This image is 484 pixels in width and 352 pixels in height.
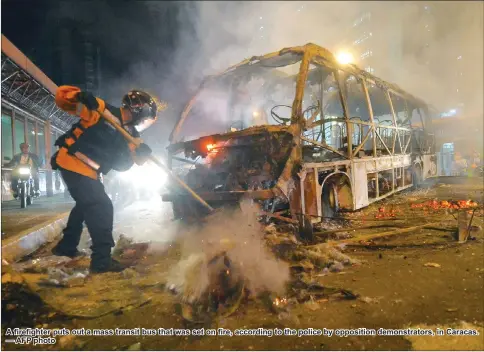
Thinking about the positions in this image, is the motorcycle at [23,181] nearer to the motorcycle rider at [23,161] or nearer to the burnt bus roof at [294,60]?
the motorcycle rider at [23,161]

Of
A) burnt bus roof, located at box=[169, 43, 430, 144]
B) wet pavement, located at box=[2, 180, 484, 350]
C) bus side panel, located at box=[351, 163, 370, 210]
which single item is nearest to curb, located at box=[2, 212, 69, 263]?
wet pavement, located at box=[2, 180, 484, 350]

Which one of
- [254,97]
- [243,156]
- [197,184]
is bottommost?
[197,184]

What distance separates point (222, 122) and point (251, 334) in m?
5.87

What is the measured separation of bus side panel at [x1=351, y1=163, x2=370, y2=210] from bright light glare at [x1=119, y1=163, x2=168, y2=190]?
746 cm

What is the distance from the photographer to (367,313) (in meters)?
2.32

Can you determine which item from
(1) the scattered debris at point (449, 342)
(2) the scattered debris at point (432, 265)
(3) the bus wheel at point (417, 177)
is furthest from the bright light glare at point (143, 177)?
(1) the scattered debris at point (449, 342)

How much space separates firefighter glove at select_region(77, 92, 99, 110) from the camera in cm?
285

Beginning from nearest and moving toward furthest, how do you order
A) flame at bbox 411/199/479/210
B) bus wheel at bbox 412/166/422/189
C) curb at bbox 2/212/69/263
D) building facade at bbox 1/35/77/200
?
1. curb at bbox 2/212/69/263
2. flame at bbox 411/199/479/210
3. building facade at bbox 1/35/77/200
4. bus wheel at bbox 412/166/422/189

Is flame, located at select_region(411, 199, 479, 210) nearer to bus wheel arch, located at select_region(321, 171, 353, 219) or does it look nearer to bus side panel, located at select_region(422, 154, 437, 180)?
bus wheel arch, located at select_region(321, 171, 353, 219)

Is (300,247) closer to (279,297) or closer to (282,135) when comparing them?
(279,297)

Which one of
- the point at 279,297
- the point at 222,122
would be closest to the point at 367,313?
the point at 279,297

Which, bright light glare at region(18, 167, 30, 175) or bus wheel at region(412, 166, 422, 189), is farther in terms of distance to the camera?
bus wheel at region(412, 166, 422, 189)

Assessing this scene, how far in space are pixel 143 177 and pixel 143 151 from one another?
9.19 metres

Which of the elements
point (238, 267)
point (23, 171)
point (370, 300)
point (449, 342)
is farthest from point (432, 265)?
point (23, 171)
